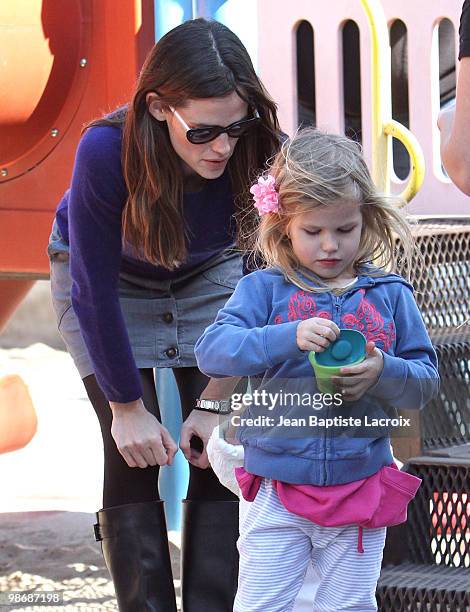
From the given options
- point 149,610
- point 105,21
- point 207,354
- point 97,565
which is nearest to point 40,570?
point 97,565

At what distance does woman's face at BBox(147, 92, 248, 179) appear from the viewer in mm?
2275

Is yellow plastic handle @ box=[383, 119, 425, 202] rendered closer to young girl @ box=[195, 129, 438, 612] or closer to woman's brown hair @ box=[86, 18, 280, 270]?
woman's brown hair @ box=[86, 18, 280, 270]

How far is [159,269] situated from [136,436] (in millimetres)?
333

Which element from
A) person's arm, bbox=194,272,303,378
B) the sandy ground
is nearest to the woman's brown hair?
person's arm, bbox=194,272,303,378

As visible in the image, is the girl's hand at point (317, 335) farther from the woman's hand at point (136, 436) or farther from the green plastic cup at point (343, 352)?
the woman's hand at point (136, 436)

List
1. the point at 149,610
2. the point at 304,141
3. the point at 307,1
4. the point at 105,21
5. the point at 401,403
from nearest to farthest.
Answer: the point at 401,403 < the point at 304,141 < the point at 149,610 < the point at 105,21 < the point at 307,1

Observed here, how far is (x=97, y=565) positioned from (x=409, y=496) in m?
1.79

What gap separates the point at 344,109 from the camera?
4406mm

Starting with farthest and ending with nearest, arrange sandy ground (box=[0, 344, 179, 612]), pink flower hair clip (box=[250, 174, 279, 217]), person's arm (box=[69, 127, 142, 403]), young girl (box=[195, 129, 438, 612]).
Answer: sandy ground (box=[0, 344, 179, 612]), person's arm (box=[69, 127, 142, 403]), pink flower hair clip (box=[250, 174, 279, 217]), young girl (box=[195, 129, 438, 612])

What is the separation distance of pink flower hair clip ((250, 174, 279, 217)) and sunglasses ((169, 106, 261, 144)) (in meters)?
0.19

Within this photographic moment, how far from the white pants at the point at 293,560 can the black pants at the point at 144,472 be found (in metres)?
0.48

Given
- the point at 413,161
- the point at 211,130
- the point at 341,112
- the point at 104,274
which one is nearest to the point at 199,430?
the point at 104,274

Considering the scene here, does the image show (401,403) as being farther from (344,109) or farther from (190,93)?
(344,109)

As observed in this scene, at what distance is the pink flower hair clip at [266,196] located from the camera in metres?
2.11
